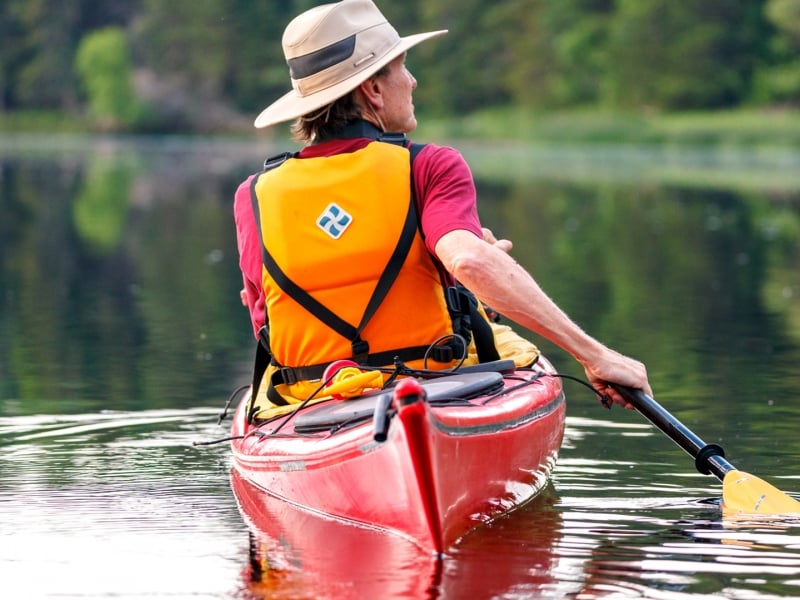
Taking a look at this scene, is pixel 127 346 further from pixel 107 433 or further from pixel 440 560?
pixel 440 560

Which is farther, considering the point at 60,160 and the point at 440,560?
the point at 60,160

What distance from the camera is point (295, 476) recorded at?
5176 mm

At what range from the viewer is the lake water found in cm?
455

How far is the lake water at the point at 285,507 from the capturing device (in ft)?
14.9

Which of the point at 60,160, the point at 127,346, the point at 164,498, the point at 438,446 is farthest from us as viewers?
the point at 60,160

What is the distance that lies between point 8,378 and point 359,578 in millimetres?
4413

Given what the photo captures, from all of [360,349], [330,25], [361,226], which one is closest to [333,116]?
[330,25]

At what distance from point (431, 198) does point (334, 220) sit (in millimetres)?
315

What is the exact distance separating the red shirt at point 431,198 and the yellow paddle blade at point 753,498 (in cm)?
123

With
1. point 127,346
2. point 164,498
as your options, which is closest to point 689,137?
point 127,346

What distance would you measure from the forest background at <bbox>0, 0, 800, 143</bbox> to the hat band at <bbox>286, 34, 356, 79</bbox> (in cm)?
4367

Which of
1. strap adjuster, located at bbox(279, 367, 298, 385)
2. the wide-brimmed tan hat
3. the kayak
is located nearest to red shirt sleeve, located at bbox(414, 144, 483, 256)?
the wide-brimmed tan hat

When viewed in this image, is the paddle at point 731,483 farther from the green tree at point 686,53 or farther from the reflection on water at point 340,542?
the green tree at point 686,53

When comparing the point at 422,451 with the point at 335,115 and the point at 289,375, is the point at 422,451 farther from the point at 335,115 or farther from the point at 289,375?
the point at 335,115
